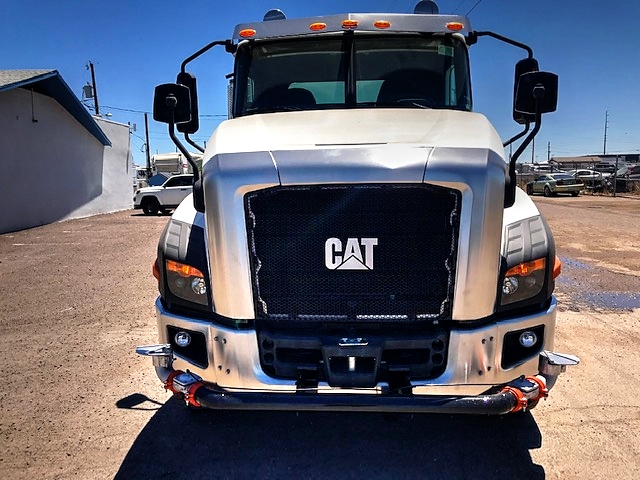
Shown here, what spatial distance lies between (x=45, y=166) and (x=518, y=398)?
728 inches

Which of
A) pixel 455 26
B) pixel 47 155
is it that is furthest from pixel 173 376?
pixel 47 155

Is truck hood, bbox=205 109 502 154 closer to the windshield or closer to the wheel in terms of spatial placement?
the windshield

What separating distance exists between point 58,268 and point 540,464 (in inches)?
341

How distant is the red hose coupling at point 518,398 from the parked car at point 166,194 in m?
18.9

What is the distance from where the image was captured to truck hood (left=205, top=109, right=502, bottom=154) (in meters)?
2.69

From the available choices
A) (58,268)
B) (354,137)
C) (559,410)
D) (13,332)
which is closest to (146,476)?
(354,137)

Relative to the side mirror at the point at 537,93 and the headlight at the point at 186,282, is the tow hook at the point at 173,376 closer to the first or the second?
the headlight at the point at 186,282

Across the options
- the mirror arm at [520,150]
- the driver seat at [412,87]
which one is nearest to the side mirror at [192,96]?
the driver seat at [412,87]

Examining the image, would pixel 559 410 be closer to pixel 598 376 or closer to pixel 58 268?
pixel 598 376

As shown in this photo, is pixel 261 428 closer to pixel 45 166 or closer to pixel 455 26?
pixel 455 26

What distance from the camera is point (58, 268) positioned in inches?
355

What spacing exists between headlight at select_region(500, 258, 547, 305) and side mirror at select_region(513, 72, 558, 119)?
0.94m

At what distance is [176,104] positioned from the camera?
3203 millimetres

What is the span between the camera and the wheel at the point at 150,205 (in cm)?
2088
